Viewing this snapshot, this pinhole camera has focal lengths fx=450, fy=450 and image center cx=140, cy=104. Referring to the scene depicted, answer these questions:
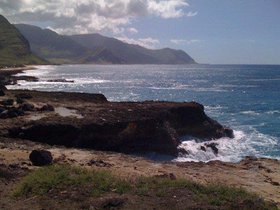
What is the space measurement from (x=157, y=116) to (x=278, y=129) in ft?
67.5

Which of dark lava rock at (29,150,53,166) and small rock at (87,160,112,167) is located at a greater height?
dark lava rock at (29,150,53,166)

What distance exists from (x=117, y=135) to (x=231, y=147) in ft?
44.5

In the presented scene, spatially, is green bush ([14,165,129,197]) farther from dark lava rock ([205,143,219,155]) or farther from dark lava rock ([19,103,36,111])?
dark lava rock ([205,143,219,155])

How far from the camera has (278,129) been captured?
5678 centimetres

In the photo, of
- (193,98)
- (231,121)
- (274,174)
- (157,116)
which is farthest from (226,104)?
(274,174)

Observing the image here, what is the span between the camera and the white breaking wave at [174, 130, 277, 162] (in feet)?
137

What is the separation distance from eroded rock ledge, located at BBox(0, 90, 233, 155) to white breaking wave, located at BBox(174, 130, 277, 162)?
1.32m

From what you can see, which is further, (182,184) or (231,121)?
(231,121)

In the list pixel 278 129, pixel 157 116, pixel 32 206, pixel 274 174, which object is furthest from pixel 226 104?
pixel 32 206

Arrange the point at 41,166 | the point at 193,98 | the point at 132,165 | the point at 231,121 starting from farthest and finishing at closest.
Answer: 1. the point at 193,98
2. the point at 231,121
3. the point at 132,165
4. the point at 41,166

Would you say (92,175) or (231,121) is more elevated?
(92,175)

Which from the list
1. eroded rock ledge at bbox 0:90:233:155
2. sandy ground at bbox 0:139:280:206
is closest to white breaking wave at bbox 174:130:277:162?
eroded rock ledge at bbox 0:90:233:155

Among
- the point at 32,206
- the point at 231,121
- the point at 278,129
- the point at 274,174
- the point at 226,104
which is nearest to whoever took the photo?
the point at 32,206

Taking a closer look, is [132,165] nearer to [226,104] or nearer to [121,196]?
[121,196]
